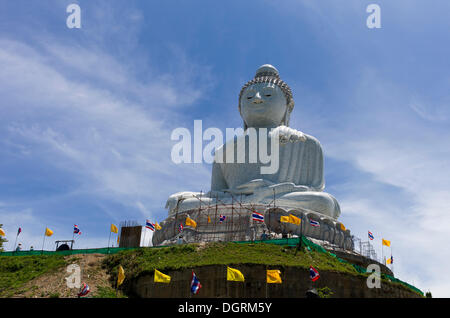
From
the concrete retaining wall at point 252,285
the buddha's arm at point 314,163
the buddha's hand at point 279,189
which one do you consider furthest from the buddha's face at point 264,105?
the concrete retaining wall at point 252,285

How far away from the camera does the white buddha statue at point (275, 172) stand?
973 inches

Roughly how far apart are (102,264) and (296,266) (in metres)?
6.88

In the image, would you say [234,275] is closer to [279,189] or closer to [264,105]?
[279,189]

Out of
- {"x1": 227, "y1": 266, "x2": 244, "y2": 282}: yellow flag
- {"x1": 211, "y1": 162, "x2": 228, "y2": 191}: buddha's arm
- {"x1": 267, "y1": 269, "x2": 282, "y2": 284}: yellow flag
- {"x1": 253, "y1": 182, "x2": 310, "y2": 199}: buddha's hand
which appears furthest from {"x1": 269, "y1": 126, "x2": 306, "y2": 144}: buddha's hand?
{"x1": 227, "y1": 266, "x2": 244, "y2": 282}: yellow flag

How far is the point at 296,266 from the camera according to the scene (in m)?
15.1

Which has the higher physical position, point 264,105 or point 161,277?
point 264,105

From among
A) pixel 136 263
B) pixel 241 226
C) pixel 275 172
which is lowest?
pixel 136 263

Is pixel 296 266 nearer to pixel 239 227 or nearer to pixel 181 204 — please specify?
pixel 239 227

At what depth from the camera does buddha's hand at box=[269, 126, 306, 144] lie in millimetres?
28109

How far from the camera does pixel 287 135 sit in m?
28.3

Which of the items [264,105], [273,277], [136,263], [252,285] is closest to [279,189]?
[264,105]

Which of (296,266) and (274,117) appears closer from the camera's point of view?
(296,266)

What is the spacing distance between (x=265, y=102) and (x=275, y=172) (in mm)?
5066
